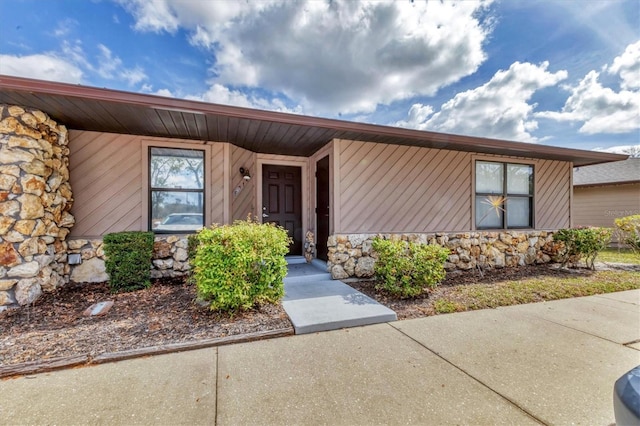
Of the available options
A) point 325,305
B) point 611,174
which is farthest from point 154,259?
point 611,174

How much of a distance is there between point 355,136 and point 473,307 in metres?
3.12

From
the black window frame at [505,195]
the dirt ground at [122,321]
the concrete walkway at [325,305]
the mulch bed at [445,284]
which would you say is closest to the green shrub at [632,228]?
the mulch bed at [445,284]

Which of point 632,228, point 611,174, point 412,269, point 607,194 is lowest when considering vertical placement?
point 412,269

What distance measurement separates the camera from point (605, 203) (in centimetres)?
1038

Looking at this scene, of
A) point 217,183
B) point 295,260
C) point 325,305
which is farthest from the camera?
point 295,260

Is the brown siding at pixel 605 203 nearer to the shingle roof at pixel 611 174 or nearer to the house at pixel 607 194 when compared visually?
the house at pixel 607 194

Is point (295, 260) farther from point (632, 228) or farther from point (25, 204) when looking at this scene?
point (632, 228)

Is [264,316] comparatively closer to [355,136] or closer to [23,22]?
[355,136]

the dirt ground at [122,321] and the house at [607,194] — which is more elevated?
the house at [607,194]

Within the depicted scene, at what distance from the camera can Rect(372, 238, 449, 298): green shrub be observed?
386 cm

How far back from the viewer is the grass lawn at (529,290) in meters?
3.71

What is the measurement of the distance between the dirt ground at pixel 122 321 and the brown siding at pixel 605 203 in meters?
10.9

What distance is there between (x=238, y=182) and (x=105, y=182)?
2.11 metres

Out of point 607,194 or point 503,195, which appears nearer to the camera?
point 503,195
